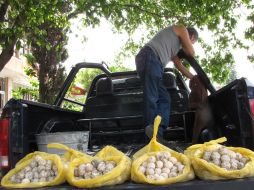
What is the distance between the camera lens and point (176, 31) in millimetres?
4980

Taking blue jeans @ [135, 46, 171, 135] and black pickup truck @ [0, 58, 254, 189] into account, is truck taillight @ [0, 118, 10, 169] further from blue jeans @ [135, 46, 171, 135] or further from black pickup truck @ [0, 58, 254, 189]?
blue jeans @ [135, 46, 171, 135]

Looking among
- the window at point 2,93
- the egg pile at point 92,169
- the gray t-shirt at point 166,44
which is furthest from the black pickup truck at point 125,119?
the window at point 2,93

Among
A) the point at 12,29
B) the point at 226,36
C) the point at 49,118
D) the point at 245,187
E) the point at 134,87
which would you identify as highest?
the point at 226,36

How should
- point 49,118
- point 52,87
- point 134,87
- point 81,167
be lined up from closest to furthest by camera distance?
point 81,167 < point 49,118 < point 134,87 < point 52,87

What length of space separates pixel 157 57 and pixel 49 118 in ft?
5.02

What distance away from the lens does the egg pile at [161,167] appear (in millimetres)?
2695

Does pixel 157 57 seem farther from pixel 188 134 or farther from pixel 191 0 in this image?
pixel 191 0

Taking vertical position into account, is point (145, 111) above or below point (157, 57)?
below

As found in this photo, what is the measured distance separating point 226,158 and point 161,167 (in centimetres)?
46

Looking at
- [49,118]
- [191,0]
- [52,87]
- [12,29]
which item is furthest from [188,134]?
[52,87]

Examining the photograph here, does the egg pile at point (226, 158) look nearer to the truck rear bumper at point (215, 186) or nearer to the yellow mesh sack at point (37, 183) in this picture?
the truck rear bumper at point (215, 186)

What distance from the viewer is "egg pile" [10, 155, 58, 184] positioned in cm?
290

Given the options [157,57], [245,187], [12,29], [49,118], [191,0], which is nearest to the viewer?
[245,187]

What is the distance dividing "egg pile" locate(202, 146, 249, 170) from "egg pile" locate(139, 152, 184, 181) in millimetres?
221
